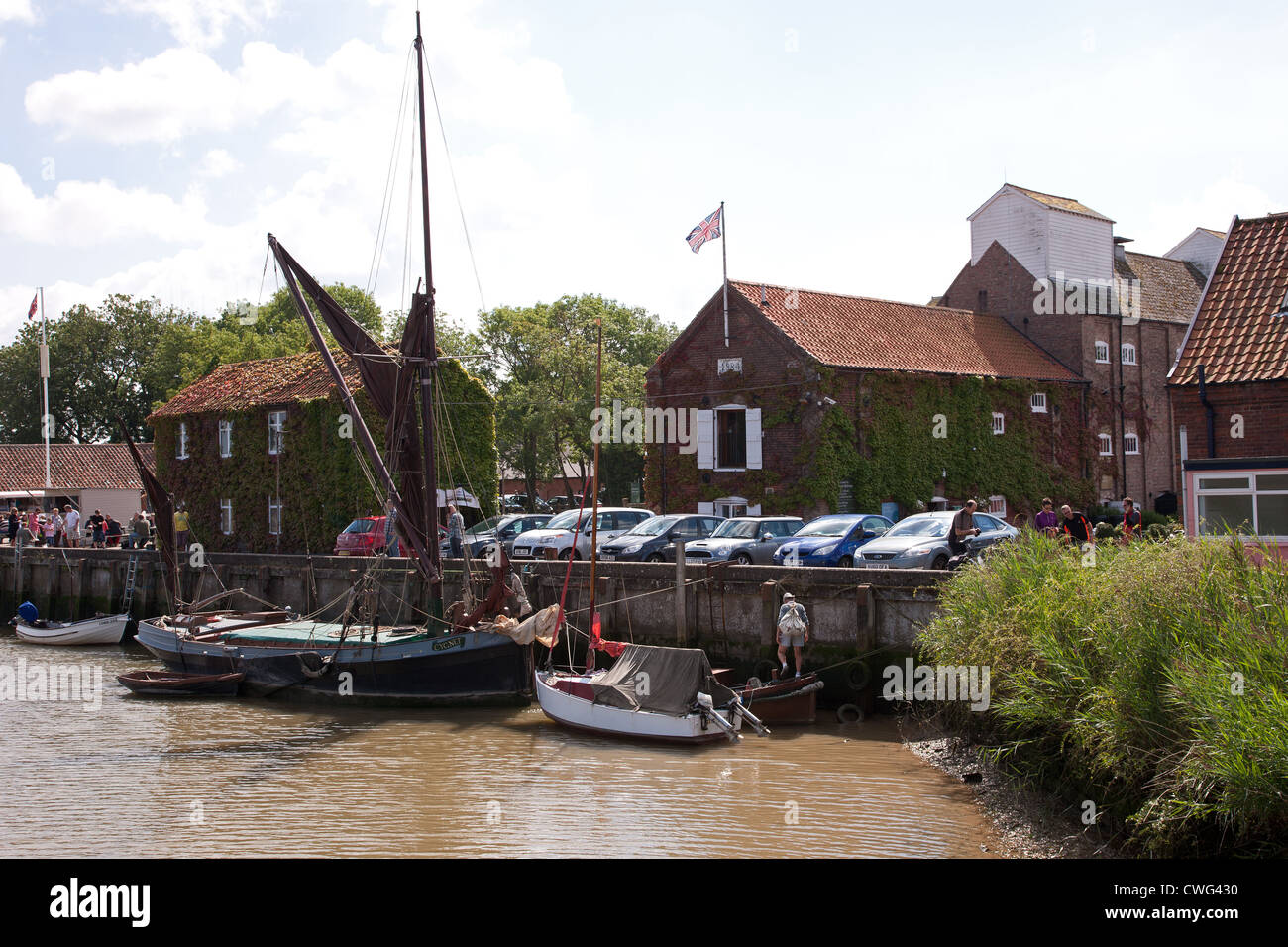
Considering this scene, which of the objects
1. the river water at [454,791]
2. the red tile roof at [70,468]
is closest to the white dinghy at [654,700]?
the river water at [454,791]

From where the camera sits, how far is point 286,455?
39688 mm

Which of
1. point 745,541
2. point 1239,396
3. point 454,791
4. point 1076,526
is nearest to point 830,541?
point 745,541

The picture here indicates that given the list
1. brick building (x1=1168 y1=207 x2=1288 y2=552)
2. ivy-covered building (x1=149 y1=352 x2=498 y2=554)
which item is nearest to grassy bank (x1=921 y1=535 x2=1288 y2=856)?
brick building (x1=1168 y1=207 x2=1288 y2=552)

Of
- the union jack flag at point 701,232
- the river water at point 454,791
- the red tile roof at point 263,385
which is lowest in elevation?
the river water at point 454,791

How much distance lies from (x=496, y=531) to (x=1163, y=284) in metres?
30.7

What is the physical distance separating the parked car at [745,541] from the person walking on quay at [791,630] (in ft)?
21.0

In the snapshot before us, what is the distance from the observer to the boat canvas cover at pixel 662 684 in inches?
648

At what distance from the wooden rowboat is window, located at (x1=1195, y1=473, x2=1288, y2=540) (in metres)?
17.3

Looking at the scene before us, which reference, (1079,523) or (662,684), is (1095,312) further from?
(662,684)

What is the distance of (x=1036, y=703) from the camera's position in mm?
11305

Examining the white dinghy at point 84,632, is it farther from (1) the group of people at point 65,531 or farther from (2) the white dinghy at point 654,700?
(2) the white dinghy at point 654,700

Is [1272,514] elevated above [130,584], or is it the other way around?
[1272,514]

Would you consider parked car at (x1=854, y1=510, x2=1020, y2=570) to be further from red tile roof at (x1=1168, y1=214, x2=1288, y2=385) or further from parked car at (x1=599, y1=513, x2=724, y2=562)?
parked car at (x1=599, y1=513, x2=724, y2=562)
